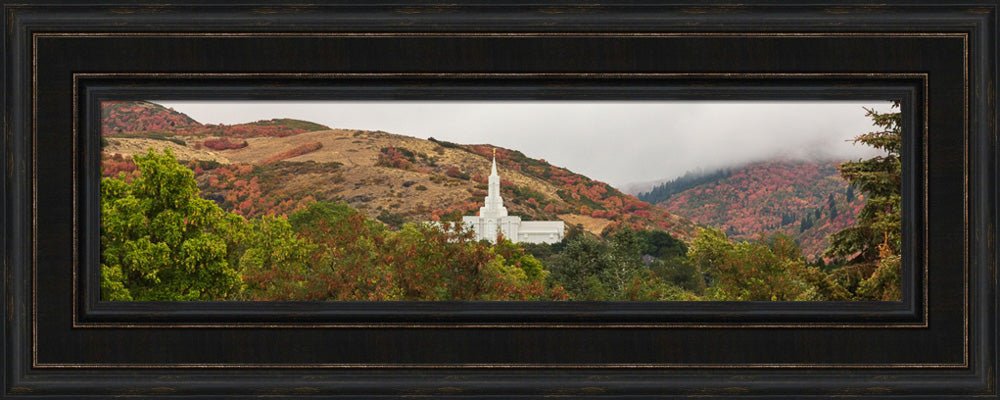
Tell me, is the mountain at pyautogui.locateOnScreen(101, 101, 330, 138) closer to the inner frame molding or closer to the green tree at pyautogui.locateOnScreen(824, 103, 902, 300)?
the inner frame molding

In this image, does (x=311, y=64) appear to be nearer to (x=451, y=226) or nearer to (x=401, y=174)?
(x=401, y=174)

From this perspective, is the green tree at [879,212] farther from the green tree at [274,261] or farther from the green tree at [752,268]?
the green tree at [274,261]

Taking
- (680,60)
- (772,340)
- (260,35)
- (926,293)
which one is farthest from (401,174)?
(926,293)

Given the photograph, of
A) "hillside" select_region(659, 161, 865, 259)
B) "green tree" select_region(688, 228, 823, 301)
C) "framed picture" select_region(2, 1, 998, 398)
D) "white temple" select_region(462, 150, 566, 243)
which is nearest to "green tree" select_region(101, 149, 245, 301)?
"framed picture" select_region(2, 1, 998, 398)

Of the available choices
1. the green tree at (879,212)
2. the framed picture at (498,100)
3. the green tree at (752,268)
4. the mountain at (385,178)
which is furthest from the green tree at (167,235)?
the green tree at (879,212)

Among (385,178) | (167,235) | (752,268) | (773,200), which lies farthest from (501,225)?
(167,235)

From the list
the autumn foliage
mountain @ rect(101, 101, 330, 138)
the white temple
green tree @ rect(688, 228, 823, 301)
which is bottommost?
green tree @ rect(688, 228, 823, 301)
